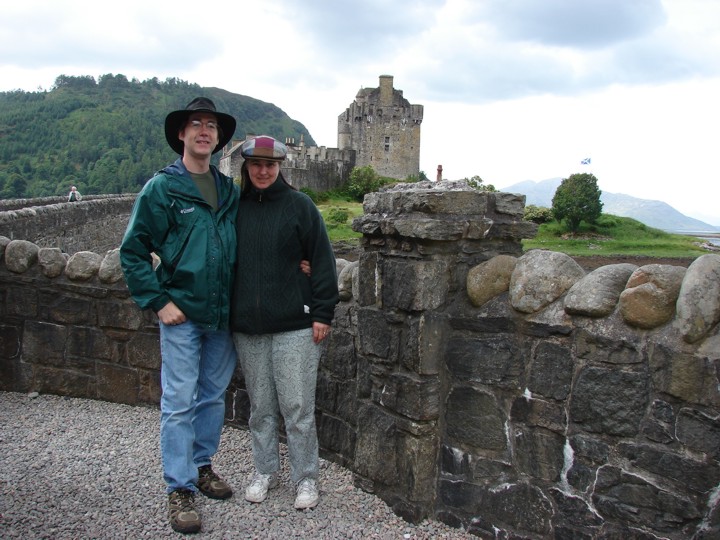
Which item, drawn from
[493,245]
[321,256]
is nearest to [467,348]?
[493,245]

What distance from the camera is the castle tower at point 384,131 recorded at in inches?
2488

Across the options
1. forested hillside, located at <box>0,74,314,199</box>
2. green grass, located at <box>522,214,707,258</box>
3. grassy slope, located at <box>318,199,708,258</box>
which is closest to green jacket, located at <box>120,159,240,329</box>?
grassy slope, located at <box>318,199,708,258</box>

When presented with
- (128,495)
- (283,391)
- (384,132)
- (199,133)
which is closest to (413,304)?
(283,391)

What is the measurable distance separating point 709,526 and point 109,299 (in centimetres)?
443

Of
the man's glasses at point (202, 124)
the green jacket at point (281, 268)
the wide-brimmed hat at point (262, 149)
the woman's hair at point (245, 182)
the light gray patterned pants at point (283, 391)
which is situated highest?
the man's glasses at point (202, 124)

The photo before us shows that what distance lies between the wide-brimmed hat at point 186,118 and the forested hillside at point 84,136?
59.8 m

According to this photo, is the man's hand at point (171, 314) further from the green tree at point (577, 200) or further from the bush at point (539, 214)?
the bush at point (539, 214)

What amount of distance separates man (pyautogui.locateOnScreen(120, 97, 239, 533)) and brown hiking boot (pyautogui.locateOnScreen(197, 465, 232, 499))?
1cm

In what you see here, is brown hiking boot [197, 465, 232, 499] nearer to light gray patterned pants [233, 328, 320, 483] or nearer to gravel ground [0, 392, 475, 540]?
gravel ground [0, 392, 475, 540]

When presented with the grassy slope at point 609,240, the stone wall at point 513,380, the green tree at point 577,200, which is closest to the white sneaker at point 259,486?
the stone wall at point 513,380

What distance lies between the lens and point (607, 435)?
288 cm

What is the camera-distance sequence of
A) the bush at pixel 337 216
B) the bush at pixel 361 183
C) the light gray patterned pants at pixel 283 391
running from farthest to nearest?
the bush at pixel 361 183
the bush at pixel 337 216
the light gray patterned pants at pixel 283 391

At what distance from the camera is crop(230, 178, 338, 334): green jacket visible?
3.55 metres

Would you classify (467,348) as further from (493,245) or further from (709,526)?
(709,526)
